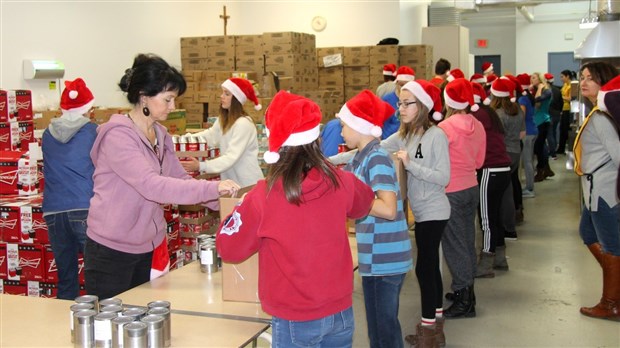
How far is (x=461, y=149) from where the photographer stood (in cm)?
484

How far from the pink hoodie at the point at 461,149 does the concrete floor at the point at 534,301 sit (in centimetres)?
103

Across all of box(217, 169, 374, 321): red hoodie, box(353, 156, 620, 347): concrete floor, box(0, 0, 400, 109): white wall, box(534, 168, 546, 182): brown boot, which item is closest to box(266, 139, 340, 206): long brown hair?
box(217, 169, 374, 321): red hoodie

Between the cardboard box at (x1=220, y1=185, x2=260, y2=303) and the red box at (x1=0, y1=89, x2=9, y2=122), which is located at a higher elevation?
the red box at (x1=0, y1=89, x2=9, y2=122)

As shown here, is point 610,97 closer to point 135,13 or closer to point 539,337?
point 539,337

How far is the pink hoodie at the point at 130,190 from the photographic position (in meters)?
2.84

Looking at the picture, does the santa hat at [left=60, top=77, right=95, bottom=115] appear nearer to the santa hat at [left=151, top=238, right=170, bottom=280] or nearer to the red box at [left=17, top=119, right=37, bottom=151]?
the red box at [left=17, top=119, right=37, bottom=151]

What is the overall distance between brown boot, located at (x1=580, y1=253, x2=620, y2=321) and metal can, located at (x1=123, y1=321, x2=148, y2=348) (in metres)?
3.71

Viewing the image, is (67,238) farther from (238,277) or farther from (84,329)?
(84,329)

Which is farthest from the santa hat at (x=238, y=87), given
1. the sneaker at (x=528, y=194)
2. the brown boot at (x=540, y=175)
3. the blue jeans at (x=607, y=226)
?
the brown boot at (x=540, y=175)

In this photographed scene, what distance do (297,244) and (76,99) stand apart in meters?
2.78

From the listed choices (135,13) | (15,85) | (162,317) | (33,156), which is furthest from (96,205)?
(135,13)

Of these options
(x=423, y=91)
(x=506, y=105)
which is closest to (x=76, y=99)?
(x=423, y=91)

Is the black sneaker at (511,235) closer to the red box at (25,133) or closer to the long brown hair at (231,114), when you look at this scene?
the long brown hair at (231,114)

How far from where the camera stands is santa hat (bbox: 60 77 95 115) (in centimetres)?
438
